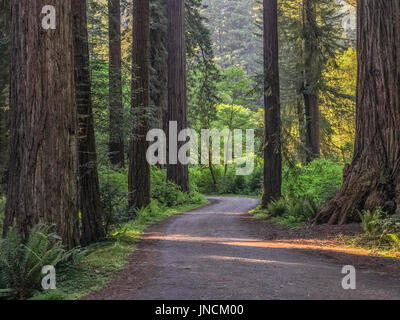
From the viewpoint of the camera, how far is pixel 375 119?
28.8ft

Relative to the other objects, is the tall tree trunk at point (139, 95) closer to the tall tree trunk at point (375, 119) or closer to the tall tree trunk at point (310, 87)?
the tall tree trunk at point (375, 119)

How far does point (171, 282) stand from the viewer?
16.4 ft

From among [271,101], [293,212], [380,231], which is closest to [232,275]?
[380,231]

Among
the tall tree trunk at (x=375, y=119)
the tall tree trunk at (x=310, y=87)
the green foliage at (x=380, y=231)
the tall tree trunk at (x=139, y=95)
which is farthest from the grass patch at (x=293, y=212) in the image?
the tall tree trunk at (x=310, y=87)

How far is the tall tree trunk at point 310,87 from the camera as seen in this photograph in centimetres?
1844

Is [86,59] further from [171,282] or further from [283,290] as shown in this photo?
[283,290]

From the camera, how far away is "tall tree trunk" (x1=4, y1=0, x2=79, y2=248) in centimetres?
549

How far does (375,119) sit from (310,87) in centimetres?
1111

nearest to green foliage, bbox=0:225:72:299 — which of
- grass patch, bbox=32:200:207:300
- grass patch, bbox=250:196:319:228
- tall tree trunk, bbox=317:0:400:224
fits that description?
grass patch, bbox=32:200:207:300

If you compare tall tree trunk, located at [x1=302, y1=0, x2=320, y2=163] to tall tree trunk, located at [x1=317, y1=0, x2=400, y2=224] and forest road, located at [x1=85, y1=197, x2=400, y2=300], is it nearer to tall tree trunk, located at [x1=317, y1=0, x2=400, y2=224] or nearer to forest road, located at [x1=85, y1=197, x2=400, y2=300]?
tall tree trunk, located at [x1=317, y1=0, x2=400, y2=224]

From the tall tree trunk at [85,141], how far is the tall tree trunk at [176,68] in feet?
37.5

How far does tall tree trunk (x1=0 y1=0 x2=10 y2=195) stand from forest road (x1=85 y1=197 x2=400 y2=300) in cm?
565
